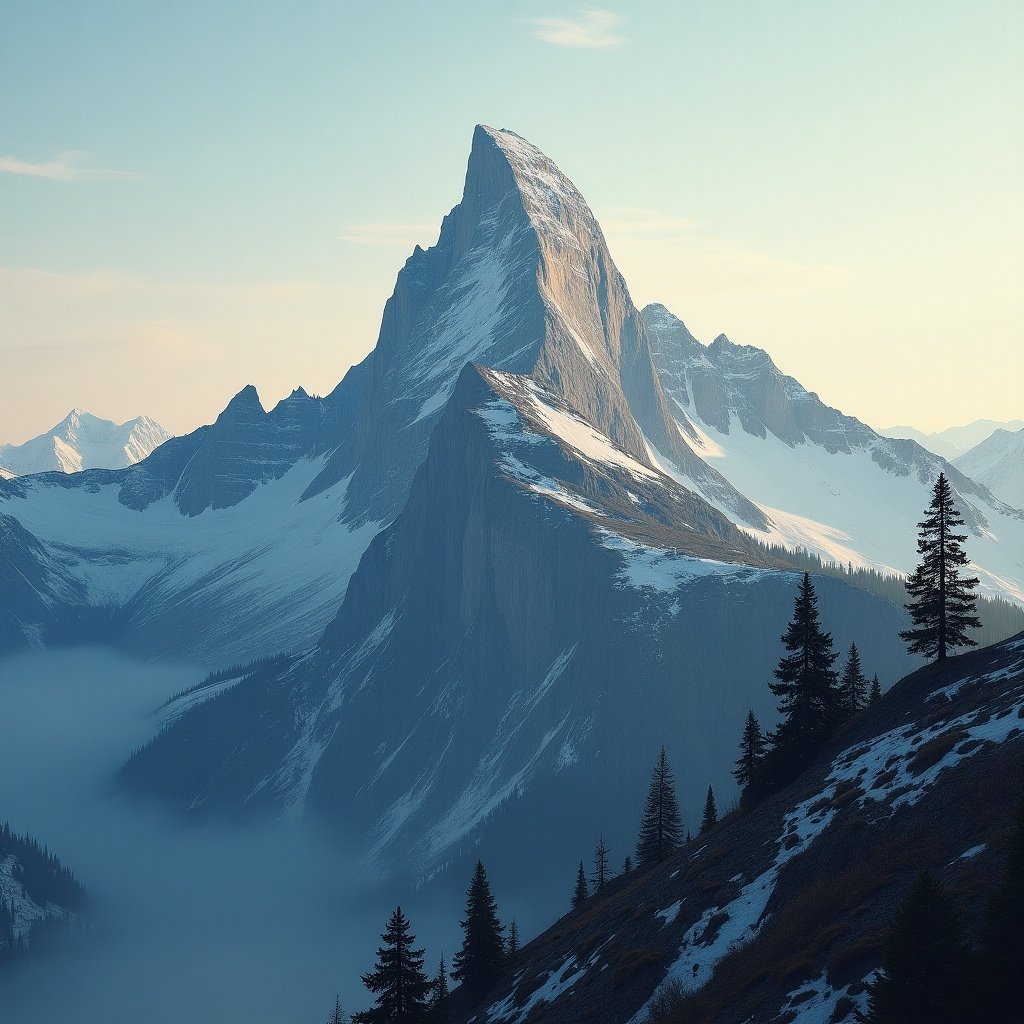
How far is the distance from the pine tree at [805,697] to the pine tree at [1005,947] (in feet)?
124

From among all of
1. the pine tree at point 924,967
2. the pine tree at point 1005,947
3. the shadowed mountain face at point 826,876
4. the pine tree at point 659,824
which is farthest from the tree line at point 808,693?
the pine tree at point 924,967

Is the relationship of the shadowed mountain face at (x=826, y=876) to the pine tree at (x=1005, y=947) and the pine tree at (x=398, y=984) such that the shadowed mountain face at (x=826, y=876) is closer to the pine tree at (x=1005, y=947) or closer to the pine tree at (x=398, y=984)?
the pine tree at (x=1005, y=947)

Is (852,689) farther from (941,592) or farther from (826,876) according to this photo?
(826,876)

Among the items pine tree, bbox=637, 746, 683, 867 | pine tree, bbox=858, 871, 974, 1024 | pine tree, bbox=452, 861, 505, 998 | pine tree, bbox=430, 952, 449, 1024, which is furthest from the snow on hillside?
pine tree, bbox=637, 746, 683, 867

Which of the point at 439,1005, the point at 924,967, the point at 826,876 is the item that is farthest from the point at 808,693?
the point at 924,967

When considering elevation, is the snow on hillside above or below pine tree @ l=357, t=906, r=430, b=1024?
above

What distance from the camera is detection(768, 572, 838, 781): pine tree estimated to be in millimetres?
A: 81562

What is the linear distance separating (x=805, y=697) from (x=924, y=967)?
131 feet

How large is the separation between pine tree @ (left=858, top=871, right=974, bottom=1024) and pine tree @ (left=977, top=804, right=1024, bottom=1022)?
68cm

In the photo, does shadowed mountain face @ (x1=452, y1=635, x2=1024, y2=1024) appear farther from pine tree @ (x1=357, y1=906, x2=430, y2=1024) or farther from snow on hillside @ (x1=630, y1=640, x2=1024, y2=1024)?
pine tree @ (x1=357, y1=906, x2=430, y2=1024)

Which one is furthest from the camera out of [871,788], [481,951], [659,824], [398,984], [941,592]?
[659,824]

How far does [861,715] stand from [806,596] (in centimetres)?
781

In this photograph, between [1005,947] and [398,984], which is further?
[398,984]

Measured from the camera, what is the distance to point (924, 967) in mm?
42125
